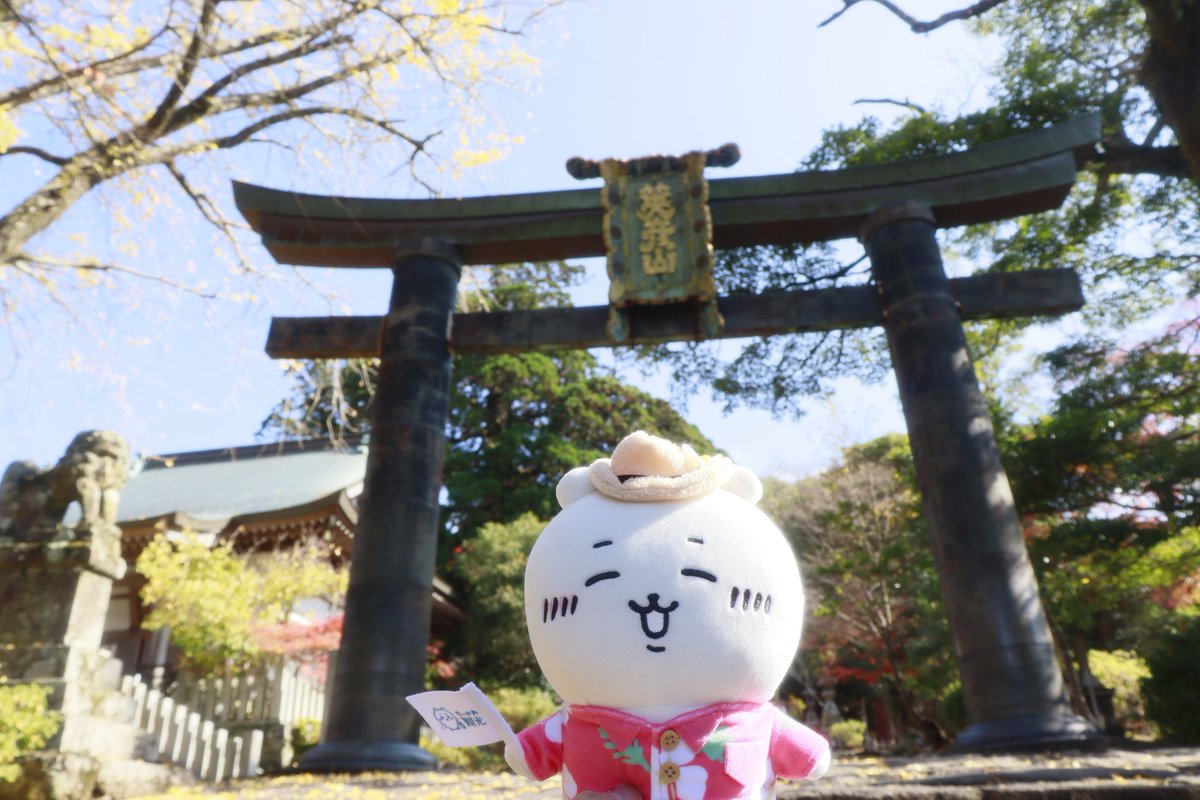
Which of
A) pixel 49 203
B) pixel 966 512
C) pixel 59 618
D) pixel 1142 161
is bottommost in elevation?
pixel 59 618

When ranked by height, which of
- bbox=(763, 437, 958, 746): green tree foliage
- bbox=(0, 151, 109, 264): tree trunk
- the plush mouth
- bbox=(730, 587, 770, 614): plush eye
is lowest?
the plush mouth

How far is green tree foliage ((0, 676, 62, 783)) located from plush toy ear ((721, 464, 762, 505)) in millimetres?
5100

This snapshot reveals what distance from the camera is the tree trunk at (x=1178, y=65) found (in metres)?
6.44

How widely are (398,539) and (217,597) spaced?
5193mm

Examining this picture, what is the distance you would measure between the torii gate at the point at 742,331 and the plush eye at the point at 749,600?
4.27 meters

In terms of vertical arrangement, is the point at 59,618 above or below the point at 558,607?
above

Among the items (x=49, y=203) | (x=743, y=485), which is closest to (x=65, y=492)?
(x=49, y=203)

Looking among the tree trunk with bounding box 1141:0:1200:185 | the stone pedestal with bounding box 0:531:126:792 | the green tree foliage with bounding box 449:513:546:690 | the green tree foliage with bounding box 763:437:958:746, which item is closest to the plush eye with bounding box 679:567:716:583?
the stone pedestal with bounding box 0:531:126:792

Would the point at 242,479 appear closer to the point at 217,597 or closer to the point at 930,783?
the point at 217,597

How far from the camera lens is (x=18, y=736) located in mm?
4785

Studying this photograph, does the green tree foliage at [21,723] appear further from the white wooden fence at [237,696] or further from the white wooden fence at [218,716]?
the white wooden fence at [237,696]

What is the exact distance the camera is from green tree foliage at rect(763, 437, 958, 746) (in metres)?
9.88

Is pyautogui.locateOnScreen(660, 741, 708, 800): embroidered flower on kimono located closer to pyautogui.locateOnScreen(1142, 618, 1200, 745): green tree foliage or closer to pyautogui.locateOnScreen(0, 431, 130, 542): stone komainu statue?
pyautogui.locateOnScreen(0, 431, 130, 542): stone komainu statue

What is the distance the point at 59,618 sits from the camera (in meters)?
5.47
